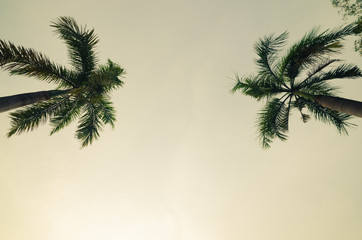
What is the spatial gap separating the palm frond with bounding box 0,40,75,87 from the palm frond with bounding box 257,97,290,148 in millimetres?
10312

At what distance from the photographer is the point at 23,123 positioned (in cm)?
818

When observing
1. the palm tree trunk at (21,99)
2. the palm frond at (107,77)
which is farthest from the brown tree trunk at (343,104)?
the palm tree trunk at (21,99)

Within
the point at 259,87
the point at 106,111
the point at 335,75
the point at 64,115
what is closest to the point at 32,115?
the point at 64,115

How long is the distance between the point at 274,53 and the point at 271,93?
213 centimetres

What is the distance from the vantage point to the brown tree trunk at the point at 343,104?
21.9ft

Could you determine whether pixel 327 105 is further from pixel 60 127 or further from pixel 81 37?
pixel 60 127

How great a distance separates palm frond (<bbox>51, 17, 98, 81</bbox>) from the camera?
8.64 meters

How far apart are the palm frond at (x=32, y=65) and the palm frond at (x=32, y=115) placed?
1065 millimetres

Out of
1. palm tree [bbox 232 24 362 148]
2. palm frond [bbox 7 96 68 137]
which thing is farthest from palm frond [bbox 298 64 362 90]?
palm frond [bbox 7 96 68 137]

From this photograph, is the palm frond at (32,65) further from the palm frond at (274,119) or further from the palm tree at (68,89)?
the palm frond at (274,119)

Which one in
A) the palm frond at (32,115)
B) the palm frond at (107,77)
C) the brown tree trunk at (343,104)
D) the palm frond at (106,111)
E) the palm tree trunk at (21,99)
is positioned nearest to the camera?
the palm tree trunk at (21,99)

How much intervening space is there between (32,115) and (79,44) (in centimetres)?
397

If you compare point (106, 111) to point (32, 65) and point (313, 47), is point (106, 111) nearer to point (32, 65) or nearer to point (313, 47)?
point (32, 65)

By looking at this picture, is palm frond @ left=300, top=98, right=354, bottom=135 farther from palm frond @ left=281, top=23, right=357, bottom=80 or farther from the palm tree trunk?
the palm tree trunk
